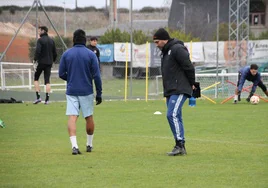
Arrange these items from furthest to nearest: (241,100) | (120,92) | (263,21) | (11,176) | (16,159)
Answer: (263,21) → (120,92) → (241,100) → (16,159) → (11,176)

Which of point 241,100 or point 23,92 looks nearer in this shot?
point 241,100

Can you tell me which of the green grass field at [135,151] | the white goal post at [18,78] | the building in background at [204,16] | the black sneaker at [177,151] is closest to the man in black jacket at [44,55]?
the green grass field at [135,151]

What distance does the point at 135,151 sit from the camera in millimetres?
10875

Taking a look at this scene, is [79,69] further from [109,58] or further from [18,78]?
[109,58]

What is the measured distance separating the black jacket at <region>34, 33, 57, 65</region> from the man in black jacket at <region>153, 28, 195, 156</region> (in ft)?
35.0

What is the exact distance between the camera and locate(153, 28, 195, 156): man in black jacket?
1029 centimetres

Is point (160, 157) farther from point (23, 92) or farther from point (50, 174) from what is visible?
point (23, 92)

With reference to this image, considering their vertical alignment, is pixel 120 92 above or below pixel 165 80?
below

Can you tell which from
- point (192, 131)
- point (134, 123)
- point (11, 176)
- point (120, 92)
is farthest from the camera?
point (120, 92)

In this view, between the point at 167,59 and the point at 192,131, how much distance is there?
3.98m

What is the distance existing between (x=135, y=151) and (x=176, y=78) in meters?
1.39

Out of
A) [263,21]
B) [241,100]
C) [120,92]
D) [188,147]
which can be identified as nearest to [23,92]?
[120,92]

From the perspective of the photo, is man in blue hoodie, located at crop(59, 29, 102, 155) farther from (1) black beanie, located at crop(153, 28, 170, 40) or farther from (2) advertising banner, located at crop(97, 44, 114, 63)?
(2) advertising banner, located at crop(97, 44, 114, 63)

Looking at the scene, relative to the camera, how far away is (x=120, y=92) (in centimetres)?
2866
